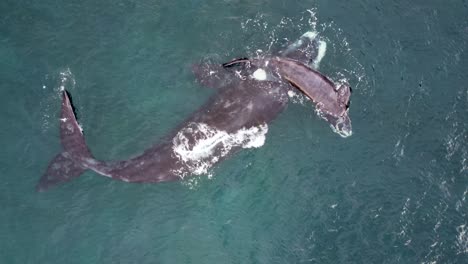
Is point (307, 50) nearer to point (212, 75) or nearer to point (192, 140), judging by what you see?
point (212, 75)

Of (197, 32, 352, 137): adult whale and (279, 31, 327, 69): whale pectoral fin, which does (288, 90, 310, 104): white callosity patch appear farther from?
(279, 31, 327, 69): whale pectoral fin

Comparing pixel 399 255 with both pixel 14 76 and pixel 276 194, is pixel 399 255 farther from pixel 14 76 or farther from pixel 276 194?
pixel 14 76

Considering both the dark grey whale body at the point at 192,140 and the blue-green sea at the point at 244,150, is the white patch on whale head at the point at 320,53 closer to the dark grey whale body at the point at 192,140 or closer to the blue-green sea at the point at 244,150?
the blue-green sea at the point at 244,150

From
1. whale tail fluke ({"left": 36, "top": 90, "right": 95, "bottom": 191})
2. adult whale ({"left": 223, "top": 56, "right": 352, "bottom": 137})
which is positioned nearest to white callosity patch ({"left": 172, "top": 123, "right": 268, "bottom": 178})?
adult whale ({"left": 223, "top": 56, "right": 352, "bottom": 137})

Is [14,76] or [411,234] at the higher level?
[14,76]

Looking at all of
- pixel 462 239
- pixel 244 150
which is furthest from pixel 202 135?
pixel 462 239

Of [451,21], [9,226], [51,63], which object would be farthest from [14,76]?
[451,21]

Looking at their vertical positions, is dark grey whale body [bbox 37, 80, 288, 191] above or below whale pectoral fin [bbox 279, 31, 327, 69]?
below

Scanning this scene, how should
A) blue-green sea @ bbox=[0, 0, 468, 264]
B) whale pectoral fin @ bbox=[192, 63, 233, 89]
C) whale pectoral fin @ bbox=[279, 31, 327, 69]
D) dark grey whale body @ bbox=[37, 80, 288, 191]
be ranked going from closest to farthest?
blue-green sea @ bbox=[0, 0, 468, 264]
dark grey whale body @ bbox=[37, 80, 288, 191]
whale pectoral fin @ bbox=[192, 63, 233, 89]
whale pectoral fin @ bbox=[279, 31, 327, 69]

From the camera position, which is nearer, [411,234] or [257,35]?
[411,234]
